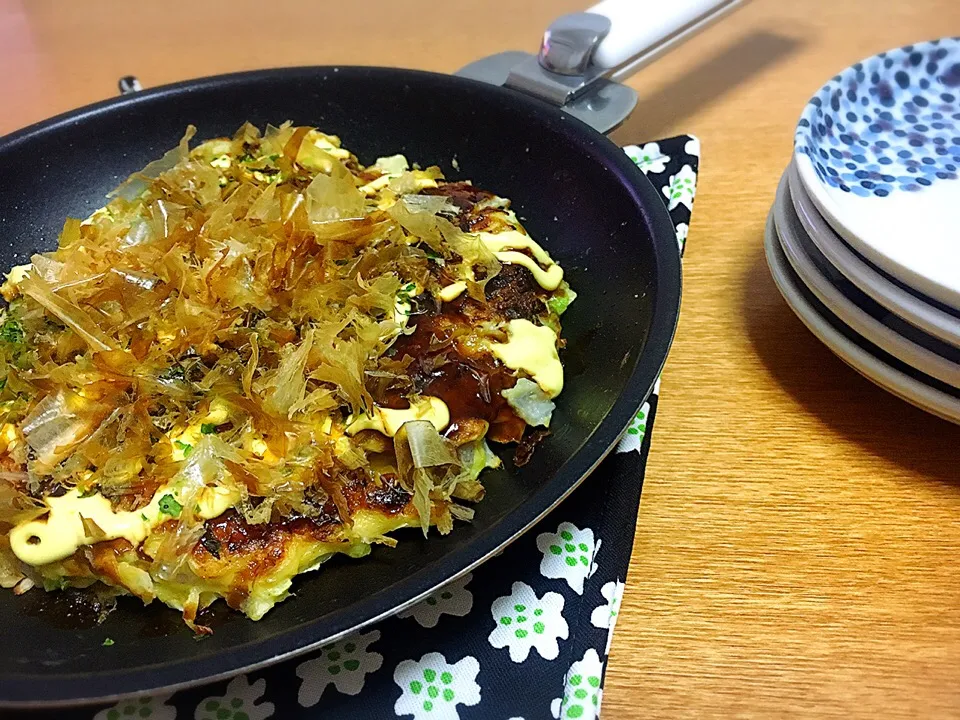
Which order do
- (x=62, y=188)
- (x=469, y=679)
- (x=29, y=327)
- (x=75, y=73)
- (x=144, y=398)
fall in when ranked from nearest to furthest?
(x=469, y=679)
(x=144, y=398)
(x=29, y=327)
(x=62, y=188)
(x=75, y=73)

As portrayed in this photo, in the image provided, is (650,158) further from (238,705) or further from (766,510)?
(238,705)

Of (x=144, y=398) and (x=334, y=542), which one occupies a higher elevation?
(x=144, y=398)

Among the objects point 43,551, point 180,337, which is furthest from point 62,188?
point 43,551

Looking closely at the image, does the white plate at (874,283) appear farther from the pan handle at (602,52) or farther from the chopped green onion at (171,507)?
the chopped green onion at (171,507)

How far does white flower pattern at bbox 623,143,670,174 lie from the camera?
1469 millimetres

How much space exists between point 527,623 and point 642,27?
1.03 m

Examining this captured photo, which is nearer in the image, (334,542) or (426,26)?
(334,542)

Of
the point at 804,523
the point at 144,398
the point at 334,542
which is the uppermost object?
the point at 144,398

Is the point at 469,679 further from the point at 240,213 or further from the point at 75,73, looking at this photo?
the point at 75,73

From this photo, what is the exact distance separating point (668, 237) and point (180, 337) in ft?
2.06

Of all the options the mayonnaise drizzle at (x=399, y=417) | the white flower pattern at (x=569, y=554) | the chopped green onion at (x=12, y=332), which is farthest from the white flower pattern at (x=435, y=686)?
Answer: the chopped green onion at (x=12, y=332)

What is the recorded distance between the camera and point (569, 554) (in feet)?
3.01

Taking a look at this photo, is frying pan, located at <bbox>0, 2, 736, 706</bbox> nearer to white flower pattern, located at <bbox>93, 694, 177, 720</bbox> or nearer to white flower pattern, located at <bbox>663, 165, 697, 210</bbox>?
white flower pattern, located at <bbox>93, 694, 177, 720</bbox>

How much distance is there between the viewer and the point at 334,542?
35.0 inches
